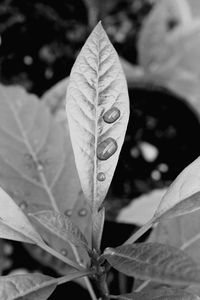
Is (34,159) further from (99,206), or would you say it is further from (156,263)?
(156,263)

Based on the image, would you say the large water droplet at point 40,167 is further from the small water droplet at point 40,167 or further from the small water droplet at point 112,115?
the small water droplet at point 112,115

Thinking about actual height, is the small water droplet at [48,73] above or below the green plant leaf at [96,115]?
below

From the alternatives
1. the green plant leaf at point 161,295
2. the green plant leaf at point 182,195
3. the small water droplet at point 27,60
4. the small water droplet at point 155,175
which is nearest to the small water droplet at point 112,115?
the green plant leaf at point 182,195

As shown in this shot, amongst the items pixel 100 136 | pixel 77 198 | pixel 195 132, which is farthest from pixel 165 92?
pixel 100 136

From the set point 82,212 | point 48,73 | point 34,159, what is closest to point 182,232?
point 82,212

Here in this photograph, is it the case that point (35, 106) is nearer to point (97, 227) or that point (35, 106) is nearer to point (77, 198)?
point (77, 198)

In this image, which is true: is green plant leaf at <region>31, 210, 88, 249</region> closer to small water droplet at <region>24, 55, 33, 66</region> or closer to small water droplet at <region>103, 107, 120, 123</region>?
small water droplet at <region>103, 107, 120, 123</region>
